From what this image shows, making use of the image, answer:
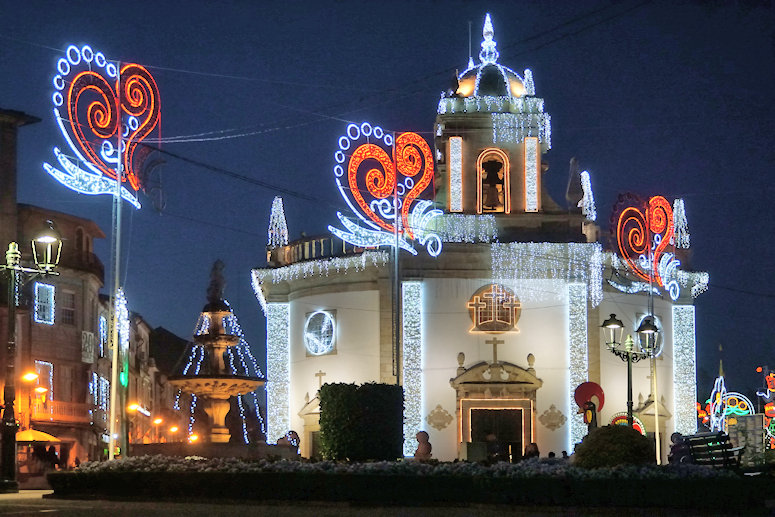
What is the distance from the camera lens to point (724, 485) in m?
21.9

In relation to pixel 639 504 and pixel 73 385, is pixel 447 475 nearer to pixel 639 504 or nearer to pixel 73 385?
pixel 639 504

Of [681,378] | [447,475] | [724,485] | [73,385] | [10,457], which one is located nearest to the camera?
[724,485]

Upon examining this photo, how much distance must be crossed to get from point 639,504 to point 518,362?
27.7 m

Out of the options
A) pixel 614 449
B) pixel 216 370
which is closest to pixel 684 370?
pixel 216 370

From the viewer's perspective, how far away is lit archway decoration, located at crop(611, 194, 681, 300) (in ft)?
167

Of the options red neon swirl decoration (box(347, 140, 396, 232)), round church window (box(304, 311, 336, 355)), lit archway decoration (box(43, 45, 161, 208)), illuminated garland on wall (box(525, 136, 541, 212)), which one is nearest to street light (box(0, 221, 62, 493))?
lit archway decoration (box(43, 45, 161, 208))

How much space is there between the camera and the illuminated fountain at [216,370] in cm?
3712

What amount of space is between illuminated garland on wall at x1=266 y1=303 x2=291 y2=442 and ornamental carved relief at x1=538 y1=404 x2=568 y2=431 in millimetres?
10090

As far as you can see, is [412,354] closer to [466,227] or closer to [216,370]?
[466,227]

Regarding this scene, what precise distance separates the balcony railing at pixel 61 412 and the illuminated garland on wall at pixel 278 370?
32.0 feet

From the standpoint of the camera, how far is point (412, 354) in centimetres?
4931

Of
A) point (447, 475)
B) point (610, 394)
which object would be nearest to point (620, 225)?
point (610, 394)

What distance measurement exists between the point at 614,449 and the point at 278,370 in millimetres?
30372

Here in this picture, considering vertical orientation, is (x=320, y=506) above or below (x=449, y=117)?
below
